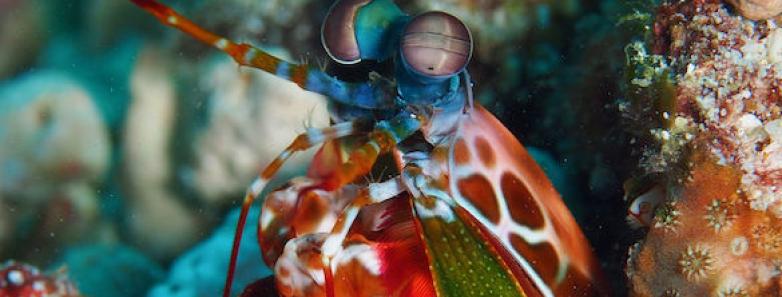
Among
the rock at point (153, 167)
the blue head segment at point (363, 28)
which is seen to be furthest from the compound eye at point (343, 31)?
the rock at point (153, 167)

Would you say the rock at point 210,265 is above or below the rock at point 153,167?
below

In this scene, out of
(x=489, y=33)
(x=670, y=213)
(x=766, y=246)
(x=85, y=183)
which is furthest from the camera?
(x=85, y=183)

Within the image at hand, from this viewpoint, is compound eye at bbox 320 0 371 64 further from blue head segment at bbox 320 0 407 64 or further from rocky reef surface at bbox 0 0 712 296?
rocky reef surface at bbox 0 0 712 296

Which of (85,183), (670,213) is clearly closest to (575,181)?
(670,213)

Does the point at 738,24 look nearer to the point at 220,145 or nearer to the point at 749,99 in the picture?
the point at 749,99

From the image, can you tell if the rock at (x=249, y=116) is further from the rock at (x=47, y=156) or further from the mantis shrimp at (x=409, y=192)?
the mantis shrimp at (x=409, y=192)

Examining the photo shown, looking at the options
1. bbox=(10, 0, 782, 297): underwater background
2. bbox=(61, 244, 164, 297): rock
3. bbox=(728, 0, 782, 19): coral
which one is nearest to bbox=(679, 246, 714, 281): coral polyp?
bbox=(728, 0, 782, 19): coral
